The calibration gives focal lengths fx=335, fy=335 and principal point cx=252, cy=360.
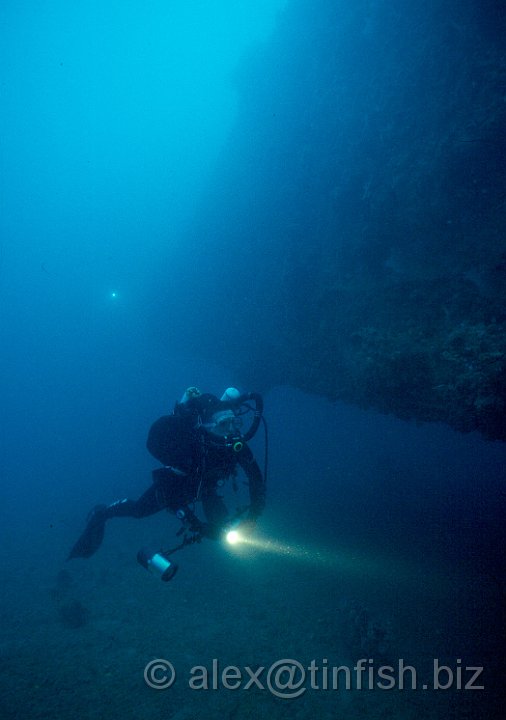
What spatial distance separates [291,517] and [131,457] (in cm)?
2485

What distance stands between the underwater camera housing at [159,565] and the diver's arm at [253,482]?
4.02 feet

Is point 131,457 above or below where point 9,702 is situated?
above

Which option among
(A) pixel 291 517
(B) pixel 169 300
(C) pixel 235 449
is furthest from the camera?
(B) pixel 169 300

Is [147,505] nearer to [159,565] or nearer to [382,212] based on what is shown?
[159,565]

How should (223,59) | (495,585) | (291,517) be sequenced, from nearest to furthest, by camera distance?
1. (495,585)
2. (291,517)
3. (223,59)

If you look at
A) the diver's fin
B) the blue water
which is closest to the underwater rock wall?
the blue water

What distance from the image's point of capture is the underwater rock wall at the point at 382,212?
19.0ft

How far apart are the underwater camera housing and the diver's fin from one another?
332 centimetres

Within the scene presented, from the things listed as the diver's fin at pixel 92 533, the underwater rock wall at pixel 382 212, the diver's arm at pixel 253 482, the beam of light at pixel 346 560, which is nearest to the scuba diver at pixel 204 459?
the diver's arm at pixel 253 482

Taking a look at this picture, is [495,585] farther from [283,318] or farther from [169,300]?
[169,300]

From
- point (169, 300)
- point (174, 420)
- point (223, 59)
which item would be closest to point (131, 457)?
point (169, 300)

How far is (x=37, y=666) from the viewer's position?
17.6 feet

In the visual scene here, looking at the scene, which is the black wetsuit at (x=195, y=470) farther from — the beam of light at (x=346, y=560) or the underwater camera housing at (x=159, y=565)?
the beam of light at (x=346, y=560)

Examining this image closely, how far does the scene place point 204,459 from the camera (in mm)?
4746
